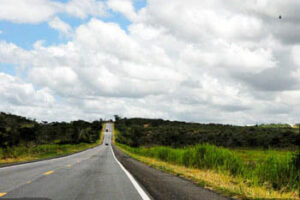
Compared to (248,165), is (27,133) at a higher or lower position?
higher

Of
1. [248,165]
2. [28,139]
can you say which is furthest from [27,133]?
[248,165]

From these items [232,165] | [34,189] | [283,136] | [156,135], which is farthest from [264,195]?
[156,135]

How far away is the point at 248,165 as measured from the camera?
53.2ft

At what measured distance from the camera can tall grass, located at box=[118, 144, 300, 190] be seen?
11.9 metres

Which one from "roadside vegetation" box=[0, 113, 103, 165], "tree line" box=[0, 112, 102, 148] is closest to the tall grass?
"roadside vegetation" box=[0, 113, 103, 165]

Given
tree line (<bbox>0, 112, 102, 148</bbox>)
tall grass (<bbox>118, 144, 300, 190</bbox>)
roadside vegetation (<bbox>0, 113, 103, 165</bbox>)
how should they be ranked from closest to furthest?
tall grass (<bbox>118, 144, 300, 190</bbox>)
roadside vegetation (<bbox>0, 113, 103, 165</bbox>)
tree line (<bbox>0, 112, 102, 148</bbox>)

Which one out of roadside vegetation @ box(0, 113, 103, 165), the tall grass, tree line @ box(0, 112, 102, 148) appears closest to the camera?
the tall grass

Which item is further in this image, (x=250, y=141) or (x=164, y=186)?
(x=250, y=141)

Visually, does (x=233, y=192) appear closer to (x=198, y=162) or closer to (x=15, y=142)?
(x=198, y=162)

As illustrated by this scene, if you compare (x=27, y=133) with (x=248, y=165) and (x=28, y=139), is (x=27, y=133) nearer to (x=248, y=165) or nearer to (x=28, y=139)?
(x=28, y=139)

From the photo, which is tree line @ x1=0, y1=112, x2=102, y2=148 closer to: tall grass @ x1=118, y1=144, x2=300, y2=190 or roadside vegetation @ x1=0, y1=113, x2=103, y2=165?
roadside vegetation @ x1=0, y1=113, x2=103, y2=165

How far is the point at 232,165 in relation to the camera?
15930mm

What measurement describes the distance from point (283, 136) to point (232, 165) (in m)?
73.6

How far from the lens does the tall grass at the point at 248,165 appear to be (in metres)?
11.9
